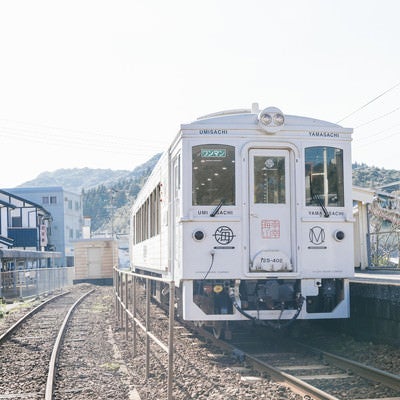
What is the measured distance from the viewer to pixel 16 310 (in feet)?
68.9

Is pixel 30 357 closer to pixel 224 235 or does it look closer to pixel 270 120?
pixel 224 235

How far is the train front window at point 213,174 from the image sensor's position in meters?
9.11

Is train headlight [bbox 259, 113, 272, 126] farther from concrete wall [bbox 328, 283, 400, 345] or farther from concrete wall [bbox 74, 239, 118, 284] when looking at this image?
concrete wall [bbox 74, 239, 118, 284]

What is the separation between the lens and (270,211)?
9219mm

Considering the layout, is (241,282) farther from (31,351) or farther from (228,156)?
(31,351)

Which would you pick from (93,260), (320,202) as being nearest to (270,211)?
(320,202)

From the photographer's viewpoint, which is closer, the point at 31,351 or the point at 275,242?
the point at 275,242

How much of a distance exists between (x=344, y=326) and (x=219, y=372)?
327 cm

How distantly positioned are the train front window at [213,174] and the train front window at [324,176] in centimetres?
116

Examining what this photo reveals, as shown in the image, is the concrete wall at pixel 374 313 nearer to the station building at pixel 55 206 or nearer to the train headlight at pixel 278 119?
the train headlight at pixel 278 119

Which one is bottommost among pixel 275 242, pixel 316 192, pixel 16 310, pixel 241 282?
pixel 16 310

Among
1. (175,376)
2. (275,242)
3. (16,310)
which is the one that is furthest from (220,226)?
(16,310)

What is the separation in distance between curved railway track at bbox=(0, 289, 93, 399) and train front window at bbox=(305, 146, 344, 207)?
4.50 meters

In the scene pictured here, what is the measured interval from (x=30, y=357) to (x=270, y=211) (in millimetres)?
4738
